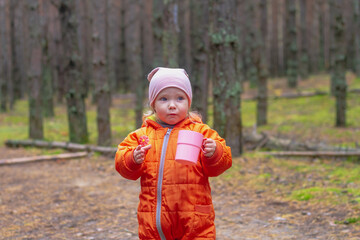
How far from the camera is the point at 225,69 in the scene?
765cm

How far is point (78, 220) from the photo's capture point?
5.15m

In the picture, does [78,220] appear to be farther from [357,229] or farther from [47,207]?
[357,229]

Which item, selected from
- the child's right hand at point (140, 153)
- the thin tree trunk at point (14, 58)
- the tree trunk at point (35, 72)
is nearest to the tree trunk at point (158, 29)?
the tree trunk at point (35, 72)

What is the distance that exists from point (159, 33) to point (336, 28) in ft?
16.5

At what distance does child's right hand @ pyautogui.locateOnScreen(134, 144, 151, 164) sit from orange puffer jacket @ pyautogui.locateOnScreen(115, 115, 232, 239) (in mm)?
47

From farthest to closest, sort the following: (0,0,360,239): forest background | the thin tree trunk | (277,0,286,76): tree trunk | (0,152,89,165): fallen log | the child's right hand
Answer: (277,0,286,76): tree trunk → the thin tree trunk → (0,152,89,165): fallen log → (0,0,360,239): forest background → the child's right hand

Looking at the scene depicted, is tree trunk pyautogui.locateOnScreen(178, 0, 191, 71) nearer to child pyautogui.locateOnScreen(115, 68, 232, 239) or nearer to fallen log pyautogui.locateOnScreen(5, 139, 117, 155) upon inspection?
fallen log pyautogui.locateOnScreen(5, 139, 117, 155)

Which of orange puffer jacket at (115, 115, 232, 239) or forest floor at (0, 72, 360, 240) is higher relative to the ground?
orange puffer jacket at (115, 115, 232, 239)

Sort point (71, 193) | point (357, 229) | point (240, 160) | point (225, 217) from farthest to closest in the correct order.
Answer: point (240, 160), point (71, 193), point (225, 217), point (357, 229)

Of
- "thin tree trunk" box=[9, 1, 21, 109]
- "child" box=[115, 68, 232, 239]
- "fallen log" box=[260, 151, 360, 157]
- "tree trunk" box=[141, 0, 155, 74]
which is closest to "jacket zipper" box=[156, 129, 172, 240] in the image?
"child" box=[115, 68, 232, 239]

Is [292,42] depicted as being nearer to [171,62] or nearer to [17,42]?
[171,62]

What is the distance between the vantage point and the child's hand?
2.49 meters

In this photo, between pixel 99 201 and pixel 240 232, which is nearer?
pixel 240 232

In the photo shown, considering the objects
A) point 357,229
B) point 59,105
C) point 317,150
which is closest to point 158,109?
point 357,229
